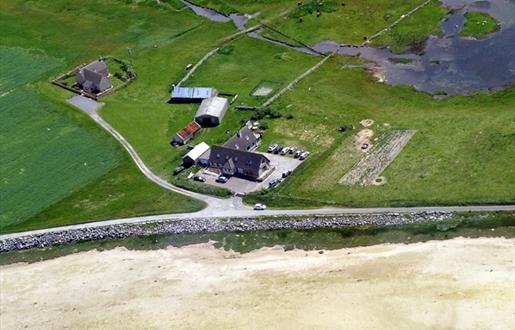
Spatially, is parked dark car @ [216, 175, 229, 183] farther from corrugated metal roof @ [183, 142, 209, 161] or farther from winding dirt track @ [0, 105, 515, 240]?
corrugated metal roof @ [183, 142, 209, 161]

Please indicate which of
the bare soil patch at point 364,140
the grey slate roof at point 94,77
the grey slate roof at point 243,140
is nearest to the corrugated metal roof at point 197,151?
the grey slate roof at point 243,140

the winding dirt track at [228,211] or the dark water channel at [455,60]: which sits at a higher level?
the dark water channel at [455,60]

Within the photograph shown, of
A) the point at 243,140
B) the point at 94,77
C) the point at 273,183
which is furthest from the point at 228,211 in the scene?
the point at 94,77

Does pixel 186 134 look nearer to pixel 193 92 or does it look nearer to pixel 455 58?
pixel 193 92

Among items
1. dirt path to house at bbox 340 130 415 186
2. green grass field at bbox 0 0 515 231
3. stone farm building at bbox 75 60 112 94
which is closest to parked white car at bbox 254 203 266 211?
green grass field at bbox 0 0 515 231

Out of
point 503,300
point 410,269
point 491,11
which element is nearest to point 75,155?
point 410,269

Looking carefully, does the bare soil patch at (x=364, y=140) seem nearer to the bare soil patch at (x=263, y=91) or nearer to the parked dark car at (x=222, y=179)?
the parked dark car at (x=222, y=179)
